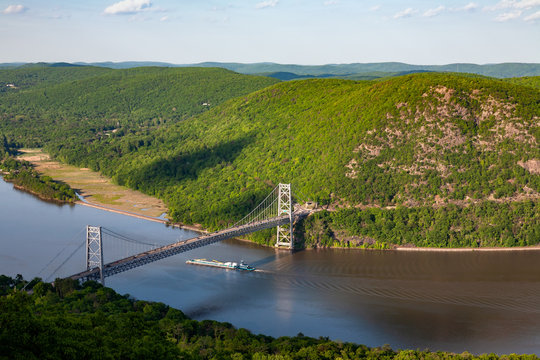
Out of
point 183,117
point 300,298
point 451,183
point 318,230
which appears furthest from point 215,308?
point 183,117

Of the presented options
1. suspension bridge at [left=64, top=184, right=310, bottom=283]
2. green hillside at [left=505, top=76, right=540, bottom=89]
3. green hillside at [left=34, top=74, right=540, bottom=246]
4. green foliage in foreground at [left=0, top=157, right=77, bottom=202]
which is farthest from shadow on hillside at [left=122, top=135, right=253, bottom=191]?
green hillside at [left=505, top=76, right=540, bottom=89]

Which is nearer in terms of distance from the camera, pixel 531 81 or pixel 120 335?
pixel 120 335

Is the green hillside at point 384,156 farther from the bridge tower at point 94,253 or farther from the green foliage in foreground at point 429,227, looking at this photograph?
the bridge tower at point 94,253

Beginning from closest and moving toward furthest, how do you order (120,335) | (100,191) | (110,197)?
(120,335) → (110,197) → (100,191)

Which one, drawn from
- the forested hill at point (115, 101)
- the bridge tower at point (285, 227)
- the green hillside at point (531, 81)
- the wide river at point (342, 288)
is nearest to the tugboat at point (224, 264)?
the wide river at point (342, 288)

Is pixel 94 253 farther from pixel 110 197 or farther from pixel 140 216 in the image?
pixel 110 197

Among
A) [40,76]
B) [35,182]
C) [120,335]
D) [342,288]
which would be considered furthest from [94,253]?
[40,76]

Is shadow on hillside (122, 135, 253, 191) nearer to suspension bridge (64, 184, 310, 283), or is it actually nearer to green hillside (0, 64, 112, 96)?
suspension bridge (64, 184, 310, 283)
